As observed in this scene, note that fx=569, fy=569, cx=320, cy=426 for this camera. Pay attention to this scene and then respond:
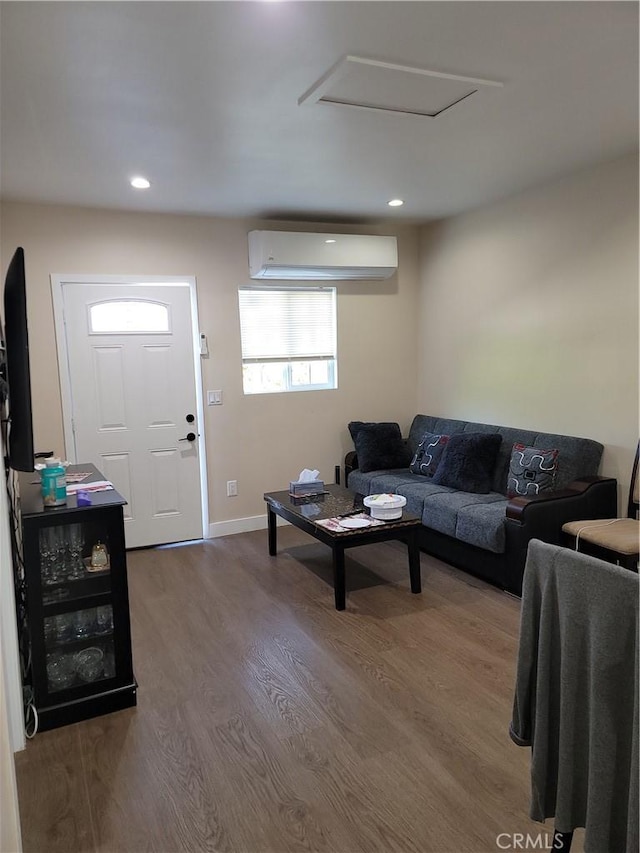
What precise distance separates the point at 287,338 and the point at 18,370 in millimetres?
3094

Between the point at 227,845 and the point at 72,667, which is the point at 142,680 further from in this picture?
the point at 227,845

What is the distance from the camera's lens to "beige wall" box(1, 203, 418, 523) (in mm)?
4094

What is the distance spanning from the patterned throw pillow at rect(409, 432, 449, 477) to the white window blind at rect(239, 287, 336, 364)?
1174mm

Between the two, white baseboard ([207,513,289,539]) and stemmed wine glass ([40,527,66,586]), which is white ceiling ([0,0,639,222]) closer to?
stemmed wine glass ([40,527,66,586])

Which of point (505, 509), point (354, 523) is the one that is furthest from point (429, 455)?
point (354, 523)

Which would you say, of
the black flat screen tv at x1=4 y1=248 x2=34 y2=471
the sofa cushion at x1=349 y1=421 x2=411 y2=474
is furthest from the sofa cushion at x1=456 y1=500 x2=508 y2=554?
the black flat screen tv at x1=4 y1=248 x2=34 y2=471

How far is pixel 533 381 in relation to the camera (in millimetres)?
4238

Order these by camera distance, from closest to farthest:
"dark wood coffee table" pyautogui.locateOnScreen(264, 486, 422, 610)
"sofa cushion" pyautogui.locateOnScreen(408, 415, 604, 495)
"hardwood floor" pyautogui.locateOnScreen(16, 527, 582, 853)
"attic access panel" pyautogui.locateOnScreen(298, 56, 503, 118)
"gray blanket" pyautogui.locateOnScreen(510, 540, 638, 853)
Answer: "gray blanket" pyautogui.locateOnScreen(510, 540, 638, 853), "hardwood floor" pyautogui.locateOnScreen(16, 527, 582, 853), "attic access panel" pyautogui.locateOnScreen(298, 56, 503, 118), "dark wood coffee table" pyautogui.locateOnScreen(264, 486, 422, 610), "sofa cushion" pyautogui.locateOnScreen(408, 415, 604, 495)

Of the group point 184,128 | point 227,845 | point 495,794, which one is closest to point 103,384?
point 184,128

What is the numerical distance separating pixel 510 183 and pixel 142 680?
3.81 m

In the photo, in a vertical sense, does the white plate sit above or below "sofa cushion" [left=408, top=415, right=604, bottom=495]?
below

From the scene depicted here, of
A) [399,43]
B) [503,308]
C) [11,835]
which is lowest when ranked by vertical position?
[11,835]

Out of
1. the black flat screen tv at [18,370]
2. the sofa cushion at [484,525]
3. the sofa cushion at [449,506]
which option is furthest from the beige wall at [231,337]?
the black flat screen tv at [18,370]

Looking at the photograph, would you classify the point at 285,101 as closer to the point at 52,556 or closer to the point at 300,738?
the point at 52,556
